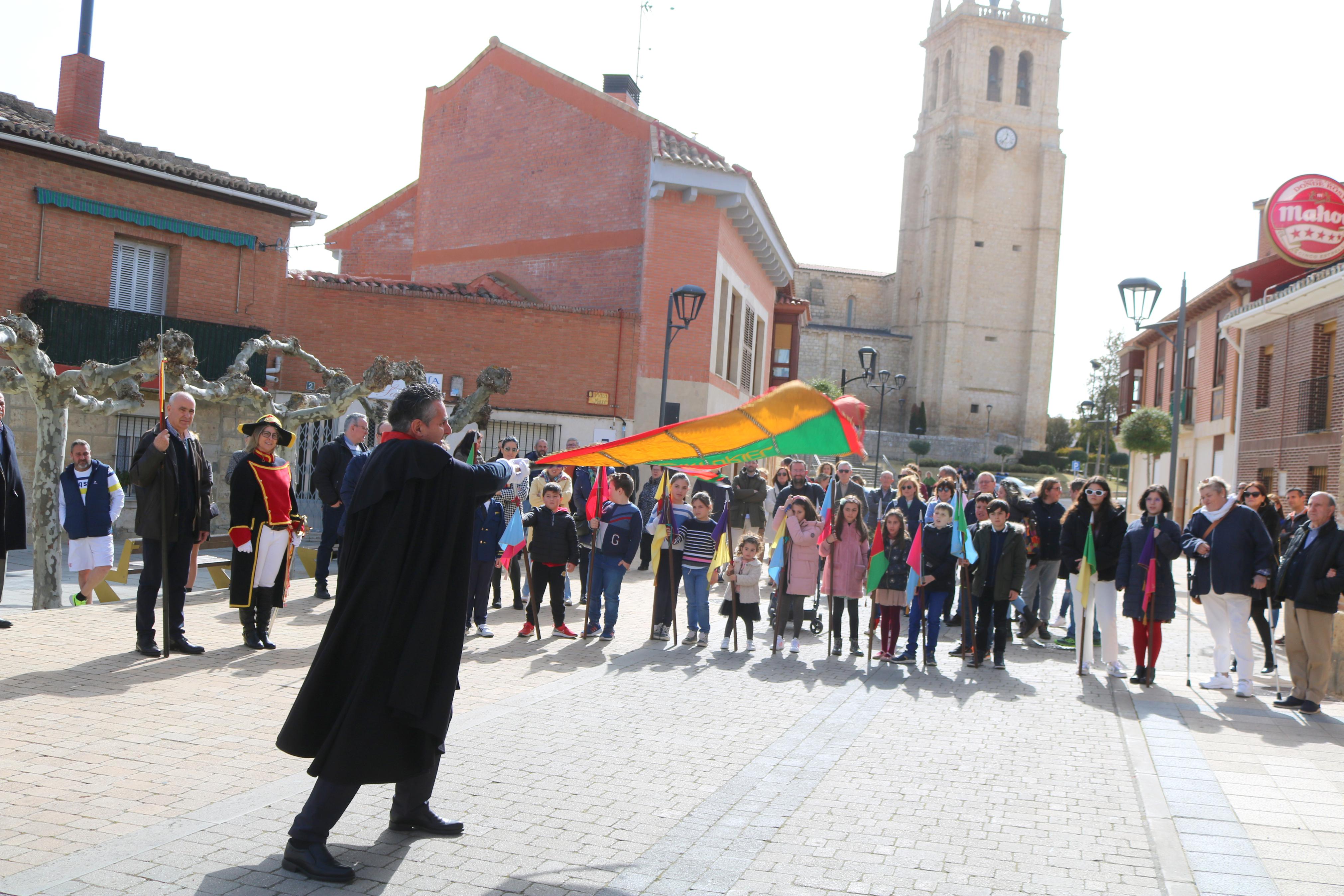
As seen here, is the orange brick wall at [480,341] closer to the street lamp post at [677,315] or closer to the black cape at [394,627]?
the street lamp post at [677,315]

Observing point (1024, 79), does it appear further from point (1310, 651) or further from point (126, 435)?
point (1310, 651)

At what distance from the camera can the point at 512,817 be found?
498cm

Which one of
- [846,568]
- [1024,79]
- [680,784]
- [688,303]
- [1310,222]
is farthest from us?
[1024,79]

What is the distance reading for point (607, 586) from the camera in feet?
35.7

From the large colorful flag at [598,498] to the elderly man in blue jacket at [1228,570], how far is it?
5.46 meters

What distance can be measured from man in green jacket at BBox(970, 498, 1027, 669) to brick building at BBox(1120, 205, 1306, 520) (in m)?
15.1

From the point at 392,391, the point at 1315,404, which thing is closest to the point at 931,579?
the point at 392,391

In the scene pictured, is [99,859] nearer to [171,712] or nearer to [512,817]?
[512,817]

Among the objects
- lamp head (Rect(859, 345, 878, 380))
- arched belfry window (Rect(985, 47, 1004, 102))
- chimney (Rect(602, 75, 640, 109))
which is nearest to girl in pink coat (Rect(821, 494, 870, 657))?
lamp head (Rect(859, 345, 878, 380))

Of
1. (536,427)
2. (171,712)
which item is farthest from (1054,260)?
(171,712)

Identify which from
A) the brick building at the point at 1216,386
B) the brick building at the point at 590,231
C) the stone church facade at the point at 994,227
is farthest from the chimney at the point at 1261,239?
the stone church facade at the point at 994,227

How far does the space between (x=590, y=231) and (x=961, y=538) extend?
15.2m

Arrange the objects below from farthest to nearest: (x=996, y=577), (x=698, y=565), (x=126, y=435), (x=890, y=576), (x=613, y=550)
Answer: (x=126, y=435)
(x=698, y=565)
(x=613, y=550)
(x=890, y=576)
(x=996, y=577)

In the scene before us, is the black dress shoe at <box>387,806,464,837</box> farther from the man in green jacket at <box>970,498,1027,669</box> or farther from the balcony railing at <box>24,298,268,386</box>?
the balcony railing at <box>24,298,268,386</box>
